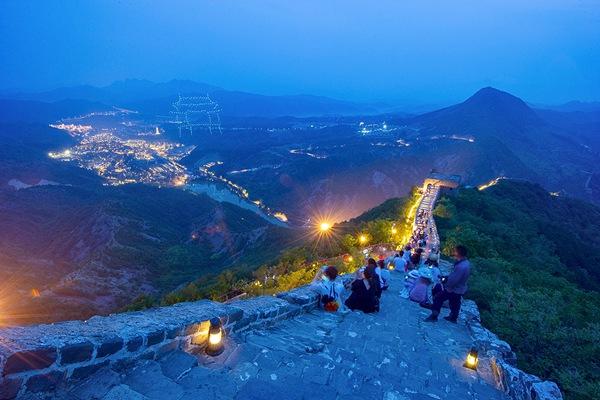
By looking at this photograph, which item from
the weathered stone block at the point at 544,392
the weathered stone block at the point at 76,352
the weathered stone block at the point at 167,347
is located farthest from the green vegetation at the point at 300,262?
the weathered stone block at the point at 76,352

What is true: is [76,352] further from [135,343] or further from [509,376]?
[509,376]

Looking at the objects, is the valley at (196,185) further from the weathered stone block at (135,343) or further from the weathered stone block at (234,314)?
the weathered stone block at (135,343)

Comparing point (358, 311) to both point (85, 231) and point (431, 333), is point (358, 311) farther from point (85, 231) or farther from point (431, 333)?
point (85, 231)

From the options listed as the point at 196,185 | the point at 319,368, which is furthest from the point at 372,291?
the point at 196,185

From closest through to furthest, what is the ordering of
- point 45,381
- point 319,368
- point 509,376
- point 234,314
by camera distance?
point 45,381 < point 319,368 < point 234,314 < point 509,376

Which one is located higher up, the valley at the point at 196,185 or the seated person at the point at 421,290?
the seated person at the point at 421,290
